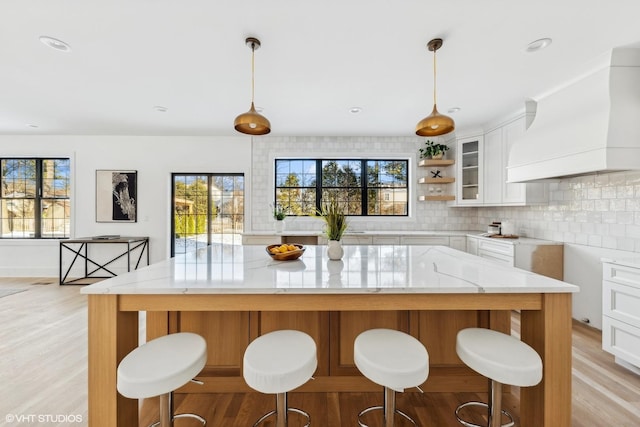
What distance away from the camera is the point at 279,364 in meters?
1.14

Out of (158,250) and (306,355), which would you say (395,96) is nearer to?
(306,355)

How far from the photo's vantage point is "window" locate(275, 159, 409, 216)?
16.4ft

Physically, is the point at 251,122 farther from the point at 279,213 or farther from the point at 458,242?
the point at 458,242

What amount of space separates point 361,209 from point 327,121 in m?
1.74

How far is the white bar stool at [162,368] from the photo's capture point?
1.08m

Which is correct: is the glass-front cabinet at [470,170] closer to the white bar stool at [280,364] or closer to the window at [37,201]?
the white bar stool at [280,364]

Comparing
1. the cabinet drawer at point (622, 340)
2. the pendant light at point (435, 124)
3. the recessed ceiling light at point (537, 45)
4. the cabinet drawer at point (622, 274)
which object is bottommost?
the cabinet drawer at point (622, 340)

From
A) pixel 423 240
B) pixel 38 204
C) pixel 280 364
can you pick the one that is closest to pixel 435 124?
pixel 280 364

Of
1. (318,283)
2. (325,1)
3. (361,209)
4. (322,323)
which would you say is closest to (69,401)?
(322,323)

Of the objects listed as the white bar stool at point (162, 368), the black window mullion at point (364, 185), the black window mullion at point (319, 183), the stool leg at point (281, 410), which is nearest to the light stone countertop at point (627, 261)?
the stool leg at point (281, 410)

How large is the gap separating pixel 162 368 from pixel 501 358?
1.47m

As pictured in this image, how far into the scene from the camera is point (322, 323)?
1.83m

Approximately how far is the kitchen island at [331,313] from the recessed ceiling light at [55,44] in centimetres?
205

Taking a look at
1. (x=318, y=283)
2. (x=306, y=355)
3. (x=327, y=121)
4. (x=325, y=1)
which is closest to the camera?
(x=306, y=355)
